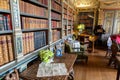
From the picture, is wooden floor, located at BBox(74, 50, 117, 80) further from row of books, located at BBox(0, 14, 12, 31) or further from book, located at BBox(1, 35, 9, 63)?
row of books, located at BBox(0, 14, 12, 31)

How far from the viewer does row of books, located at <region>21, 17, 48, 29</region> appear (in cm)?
152

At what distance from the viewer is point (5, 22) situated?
1165 mm

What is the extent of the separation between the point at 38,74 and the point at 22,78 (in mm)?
191

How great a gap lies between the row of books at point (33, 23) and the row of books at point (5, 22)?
0.90ft

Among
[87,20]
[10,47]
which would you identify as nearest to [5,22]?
[10,47]

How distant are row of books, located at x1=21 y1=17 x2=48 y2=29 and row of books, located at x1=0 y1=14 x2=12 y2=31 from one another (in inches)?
10.8

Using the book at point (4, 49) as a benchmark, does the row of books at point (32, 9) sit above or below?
above

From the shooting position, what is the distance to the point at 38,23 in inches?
74.5

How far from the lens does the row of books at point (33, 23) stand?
1519 mm

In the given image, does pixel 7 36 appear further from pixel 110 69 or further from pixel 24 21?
pixel 110 69

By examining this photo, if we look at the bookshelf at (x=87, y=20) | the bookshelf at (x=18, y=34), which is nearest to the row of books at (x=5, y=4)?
the bookshelf at (x=18, y=34)

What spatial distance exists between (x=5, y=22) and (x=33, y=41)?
64 cm

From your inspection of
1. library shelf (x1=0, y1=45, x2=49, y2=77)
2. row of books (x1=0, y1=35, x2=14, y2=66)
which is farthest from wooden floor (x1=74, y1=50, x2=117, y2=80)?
row of books (x1=0, y1=35, x2=14, y2=66)

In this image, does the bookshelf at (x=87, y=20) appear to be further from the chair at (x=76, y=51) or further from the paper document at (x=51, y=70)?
the paper document at (x=51, y=70)
